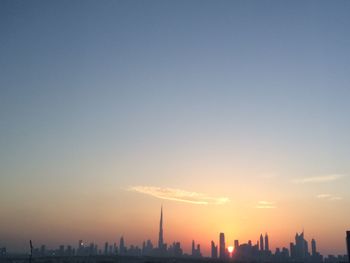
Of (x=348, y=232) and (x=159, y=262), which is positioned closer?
(x=348, y=232)

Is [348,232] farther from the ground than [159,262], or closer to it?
farther from the ground

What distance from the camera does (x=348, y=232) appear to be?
56.9 metres

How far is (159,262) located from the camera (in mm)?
199875

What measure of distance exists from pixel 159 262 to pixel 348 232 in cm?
15544
